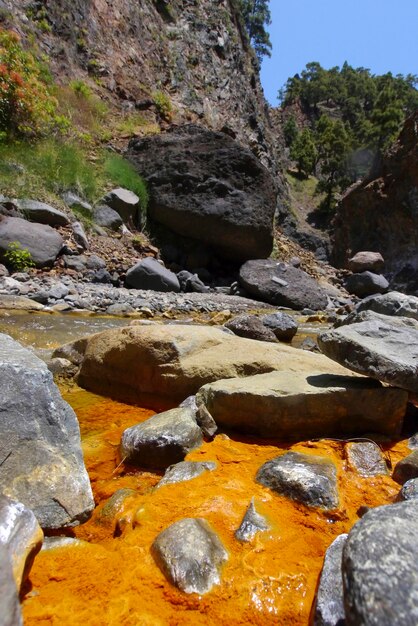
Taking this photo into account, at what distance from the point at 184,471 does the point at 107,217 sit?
10476mm

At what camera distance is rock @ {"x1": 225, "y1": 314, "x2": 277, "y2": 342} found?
616 centimetres

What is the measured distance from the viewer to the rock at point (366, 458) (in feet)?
8.54

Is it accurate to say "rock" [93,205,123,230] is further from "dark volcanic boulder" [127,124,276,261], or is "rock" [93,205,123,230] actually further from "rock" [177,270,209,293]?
"rock" [177,270,209,293]

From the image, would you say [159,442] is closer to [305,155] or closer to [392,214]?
[392,214]

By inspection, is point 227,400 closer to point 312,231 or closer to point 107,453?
point 107,453

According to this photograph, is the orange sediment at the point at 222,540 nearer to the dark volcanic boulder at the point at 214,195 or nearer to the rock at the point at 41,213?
the rock at the point at 41,213

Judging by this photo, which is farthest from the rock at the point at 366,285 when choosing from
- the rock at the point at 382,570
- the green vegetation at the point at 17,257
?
the rock at the point at 382,570

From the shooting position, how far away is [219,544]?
6.02 ft

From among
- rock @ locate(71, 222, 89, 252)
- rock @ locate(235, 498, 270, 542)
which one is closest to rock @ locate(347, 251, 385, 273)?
rock @ locate(71, 222, 89, 252)

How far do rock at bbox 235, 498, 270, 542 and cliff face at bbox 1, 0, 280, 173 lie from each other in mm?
16952

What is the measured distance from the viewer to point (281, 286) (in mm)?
11836

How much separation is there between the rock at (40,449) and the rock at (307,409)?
1.13m

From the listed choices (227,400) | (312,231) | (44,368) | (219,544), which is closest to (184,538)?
(219,544)

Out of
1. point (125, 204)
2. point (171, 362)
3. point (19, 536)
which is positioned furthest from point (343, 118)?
point (19, 536)
